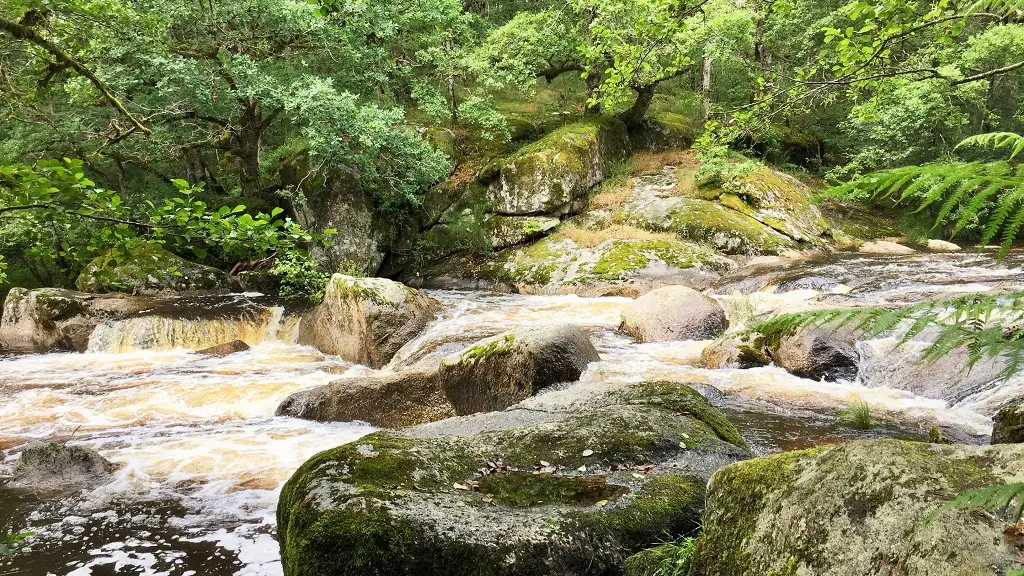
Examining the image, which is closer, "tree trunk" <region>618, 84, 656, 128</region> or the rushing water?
the rushing water

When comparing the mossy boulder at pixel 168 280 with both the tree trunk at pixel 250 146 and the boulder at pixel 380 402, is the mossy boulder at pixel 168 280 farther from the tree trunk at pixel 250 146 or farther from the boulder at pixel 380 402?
the boulder at pixel 380 402

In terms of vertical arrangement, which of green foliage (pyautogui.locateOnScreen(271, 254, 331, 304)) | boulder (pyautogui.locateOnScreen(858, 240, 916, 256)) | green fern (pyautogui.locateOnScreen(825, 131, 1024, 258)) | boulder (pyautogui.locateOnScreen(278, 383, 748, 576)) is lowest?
boulder (pyautogui.locateOnScreen(278, 383, 748, 576))

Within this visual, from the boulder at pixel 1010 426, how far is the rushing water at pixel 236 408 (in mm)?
1523

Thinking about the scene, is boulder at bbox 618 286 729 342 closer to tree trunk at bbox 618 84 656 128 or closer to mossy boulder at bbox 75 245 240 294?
mossy boulder at bbox 75 245 240 294

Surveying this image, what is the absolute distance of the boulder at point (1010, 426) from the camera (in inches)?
151

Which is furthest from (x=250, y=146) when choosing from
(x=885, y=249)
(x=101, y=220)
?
(x=885, y=249)

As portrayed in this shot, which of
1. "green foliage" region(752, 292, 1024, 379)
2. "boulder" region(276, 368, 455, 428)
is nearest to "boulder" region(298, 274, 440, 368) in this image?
"boulder" region(276, 368, 455, 428)

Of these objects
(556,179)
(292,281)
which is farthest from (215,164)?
(556,179)

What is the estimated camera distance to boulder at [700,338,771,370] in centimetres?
812

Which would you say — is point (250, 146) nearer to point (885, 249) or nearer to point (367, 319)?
point (367, 319)

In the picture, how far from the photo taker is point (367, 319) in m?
10.5

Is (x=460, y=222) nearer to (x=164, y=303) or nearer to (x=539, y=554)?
(x=164, y=303)

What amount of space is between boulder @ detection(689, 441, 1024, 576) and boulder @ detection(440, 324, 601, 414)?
4449 millimetres

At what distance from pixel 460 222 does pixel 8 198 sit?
664 inches
